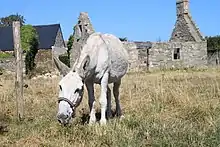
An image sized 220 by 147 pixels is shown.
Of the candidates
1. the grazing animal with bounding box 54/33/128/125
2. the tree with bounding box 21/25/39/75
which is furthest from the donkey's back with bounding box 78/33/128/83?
the tree with bounding box 21/25/39/75

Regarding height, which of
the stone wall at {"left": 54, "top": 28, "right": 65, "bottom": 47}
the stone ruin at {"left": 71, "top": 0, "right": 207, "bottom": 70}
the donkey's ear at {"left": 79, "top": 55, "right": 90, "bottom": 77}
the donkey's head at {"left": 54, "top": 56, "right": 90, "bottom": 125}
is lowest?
the donkey's head at {"left": 54, "top": 56, "right": 90, "bottom": 125}

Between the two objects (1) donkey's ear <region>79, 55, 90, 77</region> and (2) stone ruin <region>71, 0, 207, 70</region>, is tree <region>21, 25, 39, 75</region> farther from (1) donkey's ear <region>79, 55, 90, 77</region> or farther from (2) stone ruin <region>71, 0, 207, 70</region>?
(1) donkey's ear <region>79, 55, 90, 77</region>

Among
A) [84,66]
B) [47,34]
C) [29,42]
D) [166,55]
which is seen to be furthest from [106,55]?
[47,34]

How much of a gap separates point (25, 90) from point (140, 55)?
20.0 m

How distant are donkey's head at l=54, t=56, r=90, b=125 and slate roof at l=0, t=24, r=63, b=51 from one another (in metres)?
49.3

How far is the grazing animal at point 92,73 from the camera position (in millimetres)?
6512

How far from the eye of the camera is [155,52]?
107 ft

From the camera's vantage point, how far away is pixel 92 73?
727 cm

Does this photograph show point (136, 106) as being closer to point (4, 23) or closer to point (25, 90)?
point (25, 90)

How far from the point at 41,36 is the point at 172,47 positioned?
30.0 metres

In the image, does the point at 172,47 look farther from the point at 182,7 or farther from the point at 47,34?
the point at 47,34

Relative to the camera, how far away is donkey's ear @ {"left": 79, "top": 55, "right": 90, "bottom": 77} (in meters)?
6.82

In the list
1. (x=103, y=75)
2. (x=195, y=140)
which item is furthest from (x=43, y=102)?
(x=195, y=140)

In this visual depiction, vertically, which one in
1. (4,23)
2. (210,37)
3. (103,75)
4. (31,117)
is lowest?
(31,117)
